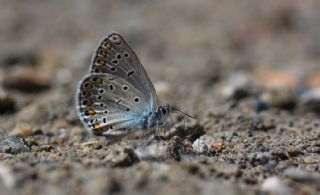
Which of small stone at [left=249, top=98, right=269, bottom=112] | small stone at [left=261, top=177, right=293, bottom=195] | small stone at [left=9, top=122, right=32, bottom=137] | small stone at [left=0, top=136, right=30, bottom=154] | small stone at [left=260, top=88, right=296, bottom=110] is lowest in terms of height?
small stone at [left=261, top=177, right=293, bottom=195]

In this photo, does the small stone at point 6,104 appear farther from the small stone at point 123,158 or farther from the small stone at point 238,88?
the small stone at point 123,158

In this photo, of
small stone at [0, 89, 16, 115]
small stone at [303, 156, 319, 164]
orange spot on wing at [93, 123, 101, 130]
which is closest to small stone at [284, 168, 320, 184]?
small stone at [303, 156, 319, 164]

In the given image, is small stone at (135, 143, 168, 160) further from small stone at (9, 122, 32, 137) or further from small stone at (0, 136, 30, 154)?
small stone at (9, 122, 32, 137)

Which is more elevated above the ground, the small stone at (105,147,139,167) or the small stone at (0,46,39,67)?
the small stone at (0,46,39,67)

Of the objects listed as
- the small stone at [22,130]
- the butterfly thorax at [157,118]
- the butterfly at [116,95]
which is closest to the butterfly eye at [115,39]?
the butterfly at [116,95]

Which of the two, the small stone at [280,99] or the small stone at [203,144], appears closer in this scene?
the small stone at [203,144]

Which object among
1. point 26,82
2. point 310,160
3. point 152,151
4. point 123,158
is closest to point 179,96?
point 26,82

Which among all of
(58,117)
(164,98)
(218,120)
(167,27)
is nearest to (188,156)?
(218,120)

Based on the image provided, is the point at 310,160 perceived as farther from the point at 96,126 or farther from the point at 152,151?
the point at 96,126

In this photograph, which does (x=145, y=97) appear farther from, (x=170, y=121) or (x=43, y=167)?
(x=43, y=167)
